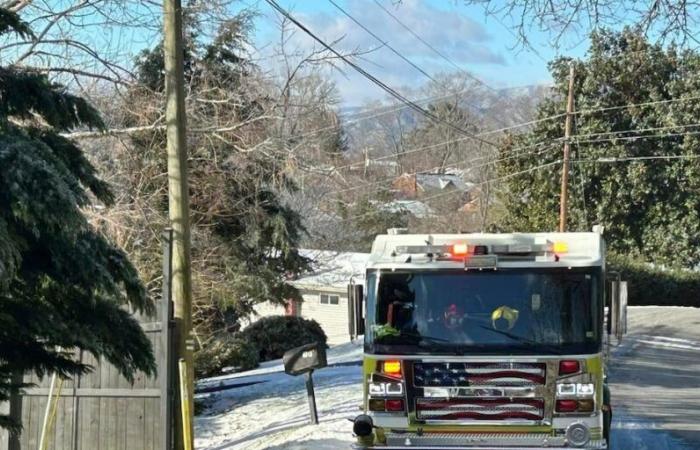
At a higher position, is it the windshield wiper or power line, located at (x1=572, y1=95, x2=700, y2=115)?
power line, located at (x1=572, y1=95, x2=700, y2=115)

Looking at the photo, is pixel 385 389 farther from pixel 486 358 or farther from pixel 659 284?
pixel 659 284

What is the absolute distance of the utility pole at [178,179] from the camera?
11.1 metres

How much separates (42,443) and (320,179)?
6.53m

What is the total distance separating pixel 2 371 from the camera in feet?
25.2

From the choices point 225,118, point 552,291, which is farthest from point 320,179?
point 552,291

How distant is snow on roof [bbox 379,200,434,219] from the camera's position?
51.3 metres

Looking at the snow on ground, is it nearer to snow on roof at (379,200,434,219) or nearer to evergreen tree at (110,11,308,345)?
evergreen tree at (110,11,308,345)

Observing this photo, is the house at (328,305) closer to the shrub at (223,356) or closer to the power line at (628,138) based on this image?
the power line at (628,138)

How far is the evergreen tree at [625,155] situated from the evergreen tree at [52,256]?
31623 millimetres

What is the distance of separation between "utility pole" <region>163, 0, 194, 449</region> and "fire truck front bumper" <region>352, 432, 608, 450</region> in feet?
9.59

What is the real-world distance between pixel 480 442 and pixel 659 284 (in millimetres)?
33644

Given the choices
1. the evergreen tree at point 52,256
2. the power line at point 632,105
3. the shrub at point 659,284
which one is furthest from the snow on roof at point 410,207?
the evergreen tree at point 52,256

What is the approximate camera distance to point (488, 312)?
9.20 metres

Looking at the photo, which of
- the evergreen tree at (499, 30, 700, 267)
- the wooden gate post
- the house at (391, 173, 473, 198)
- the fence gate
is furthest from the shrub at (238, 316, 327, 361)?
the house at (391, 173, 473, 198)
